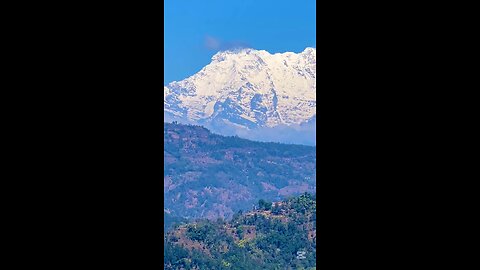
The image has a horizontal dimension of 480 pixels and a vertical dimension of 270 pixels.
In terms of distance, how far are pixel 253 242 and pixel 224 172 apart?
9.06 m

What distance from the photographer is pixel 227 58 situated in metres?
45.1

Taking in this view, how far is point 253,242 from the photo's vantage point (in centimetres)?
2512

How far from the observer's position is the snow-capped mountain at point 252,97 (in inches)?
1602

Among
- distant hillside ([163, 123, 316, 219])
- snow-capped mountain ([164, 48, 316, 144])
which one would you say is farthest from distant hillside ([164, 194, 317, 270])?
snow-capped mountain ([164, 48, 316, 144])

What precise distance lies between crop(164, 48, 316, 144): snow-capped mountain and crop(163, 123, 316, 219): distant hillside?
4.65m

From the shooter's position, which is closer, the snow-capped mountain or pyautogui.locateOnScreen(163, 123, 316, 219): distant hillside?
pyautogui.locateOnScreen(163, 123, 316, 219): distant hillside

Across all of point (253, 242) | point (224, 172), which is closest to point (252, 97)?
point (224, 172)

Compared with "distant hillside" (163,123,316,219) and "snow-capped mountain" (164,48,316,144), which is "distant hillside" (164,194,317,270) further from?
"snow-capped mountain" (164,48,316,144)

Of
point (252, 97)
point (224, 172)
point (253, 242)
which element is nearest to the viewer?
point (253, 242)

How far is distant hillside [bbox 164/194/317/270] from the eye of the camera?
2519cm

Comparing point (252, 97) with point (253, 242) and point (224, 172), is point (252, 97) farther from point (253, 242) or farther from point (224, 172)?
point (253, 242)
